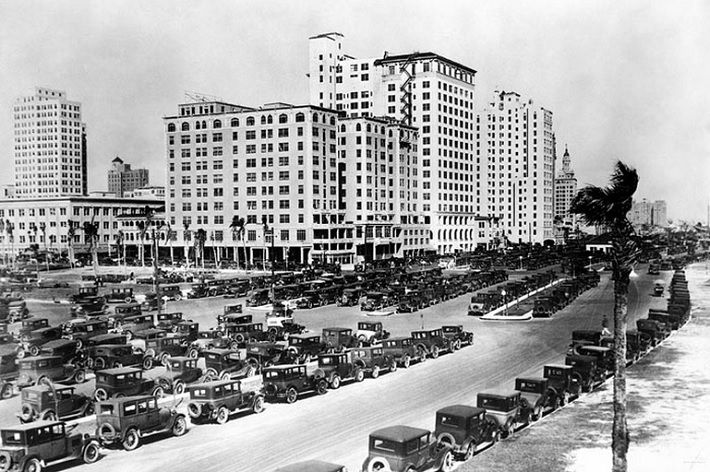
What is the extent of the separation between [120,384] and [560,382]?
20279mm

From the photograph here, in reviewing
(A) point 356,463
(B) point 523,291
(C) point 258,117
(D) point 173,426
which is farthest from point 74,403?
(C) point 258,117

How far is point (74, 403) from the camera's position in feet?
92.8

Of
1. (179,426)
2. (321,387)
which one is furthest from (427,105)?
(179,426)

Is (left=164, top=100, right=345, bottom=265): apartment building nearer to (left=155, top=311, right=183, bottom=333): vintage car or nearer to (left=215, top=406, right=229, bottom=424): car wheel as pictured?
(left=155, top=311, right=183, bottom=333): vintage car

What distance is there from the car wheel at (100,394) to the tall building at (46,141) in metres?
15.0

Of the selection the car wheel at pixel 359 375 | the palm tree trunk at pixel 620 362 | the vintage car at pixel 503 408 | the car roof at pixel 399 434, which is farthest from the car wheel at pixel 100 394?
the palm tree trunk at pixel 620 362

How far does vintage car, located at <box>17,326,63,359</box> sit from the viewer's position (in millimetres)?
41156

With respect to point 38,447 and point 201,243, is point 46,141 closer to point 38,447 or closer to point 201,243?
point 38,447

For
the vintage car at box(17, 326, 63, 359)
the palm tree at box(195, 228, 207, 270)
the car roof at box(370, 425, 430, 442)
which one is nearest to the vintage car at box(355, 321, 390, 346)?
the vintage car at box(17, 326, 63, 359)

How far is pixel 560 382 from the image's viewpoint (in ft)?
98.5

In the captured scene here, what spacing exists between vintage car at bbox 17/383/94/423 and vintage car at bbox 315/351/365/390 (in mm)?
11241

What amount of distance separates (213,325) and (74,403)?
28004 millimetres

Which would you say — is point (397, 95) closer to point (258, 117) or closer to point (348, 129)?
point (348, 129)

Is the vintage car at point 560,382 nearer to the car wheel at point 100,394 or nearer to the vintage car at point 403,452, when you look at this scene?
the vintage car at point 403,452
